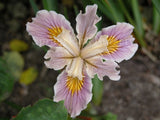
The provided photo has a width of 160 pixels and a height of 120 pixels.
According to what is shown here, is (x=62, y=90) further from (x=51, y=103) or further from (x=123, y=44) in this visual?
(x=123, y=44)

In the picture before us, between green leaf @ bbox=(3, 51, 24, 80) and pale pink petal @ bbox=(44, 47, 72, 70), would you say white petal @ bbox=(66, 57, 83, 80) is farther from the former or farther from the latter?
green leaf @ bbox=(3, 51, 24, 80)

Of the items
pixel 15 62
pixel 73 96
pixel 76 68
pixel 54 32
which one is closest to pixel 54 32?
pixel 54 32

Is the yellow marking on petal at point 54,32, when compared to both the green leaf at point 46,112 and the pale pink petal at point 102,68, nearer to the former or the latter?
the pale pink petal at point 102,68

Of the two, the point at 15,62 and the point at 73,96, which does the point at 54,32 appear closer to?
the point at 73,96

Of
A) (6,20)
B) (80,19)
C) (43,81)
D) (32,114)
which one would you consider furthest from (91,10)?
(6,20)

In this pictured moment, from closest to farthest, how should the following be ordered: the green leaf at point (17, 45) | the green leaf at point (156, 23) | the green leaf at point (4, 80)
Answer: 1. the green leaf at point (4, 80)
2. the green leaf at point (156, 23)
3. the green leaf at point (17, 45)

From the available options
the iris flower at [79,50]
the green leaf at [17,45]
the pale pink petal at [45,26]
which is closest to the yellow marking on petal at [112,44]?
the iris flower at [79,50]

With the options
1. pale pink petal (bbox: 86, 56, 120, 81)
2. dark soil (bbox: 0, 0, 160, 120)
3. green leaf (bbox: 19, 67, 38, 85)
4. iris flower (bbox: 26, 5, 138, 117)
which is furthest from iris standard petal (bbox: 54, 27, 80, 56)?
green leaf (bbox: 19, 67, 38, 85)

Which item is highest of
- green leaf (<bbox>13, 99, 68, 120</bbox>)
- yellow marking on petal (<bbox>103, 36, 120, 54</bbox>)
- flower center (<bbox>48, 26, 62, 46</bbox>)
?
flower center (<bbox>48, 26, 62, 46</bbox>)
